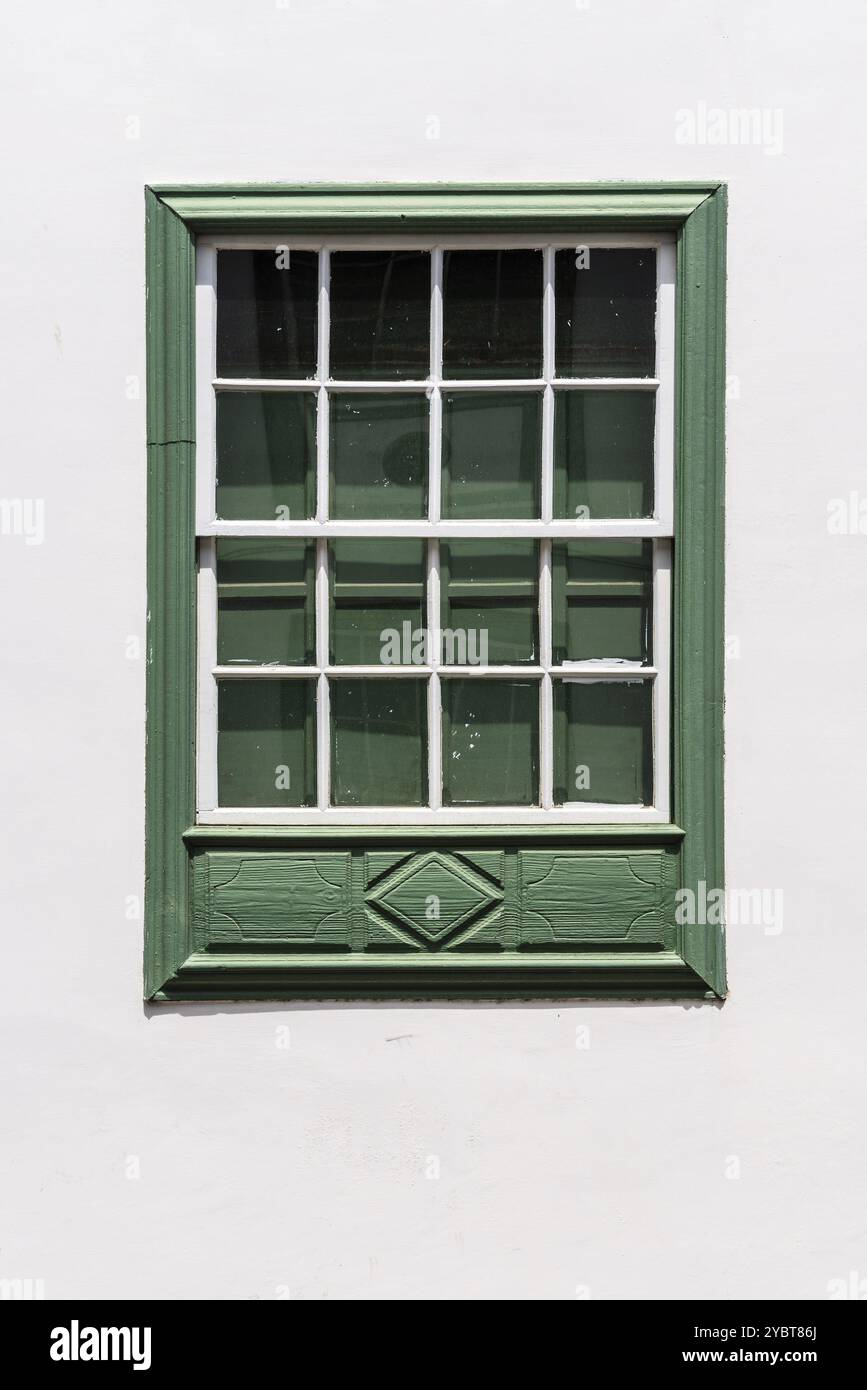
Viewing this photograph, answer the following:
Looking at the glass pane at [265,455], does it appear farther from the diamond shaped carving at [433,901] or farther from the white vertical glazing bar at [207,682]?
the diamond shaped carving at [433,901]

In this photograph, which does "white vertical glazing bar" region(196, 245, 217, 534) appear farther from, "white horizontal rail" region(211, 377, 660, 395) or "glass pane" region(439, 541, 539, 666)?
"glass pane" region(439, 541, 539, 666)

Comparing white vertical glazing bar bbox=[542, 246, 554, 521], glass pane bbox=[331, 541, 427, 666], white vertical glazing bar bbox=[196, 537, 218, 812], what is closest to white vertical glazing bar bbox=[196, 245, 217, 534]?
white vertical glazing bar bbox=[196, 537, 218, 812]

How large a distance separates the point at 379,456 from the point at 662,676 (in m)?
1.16

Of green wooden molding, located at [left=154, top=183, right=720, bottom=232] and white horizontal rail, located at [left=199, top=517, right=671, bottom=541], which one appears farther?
white horizontal rail, located at [left=199, top=517, right=671, bottom=541]

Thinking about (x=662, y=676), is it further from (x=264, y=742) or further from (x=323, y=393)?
(x=323, y=393)

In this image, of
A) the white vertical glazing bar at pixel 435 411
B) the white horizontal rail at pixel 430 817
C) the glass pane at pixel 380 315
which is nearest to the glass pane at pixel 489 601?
the white vertical glazing bar at pixel 435 411

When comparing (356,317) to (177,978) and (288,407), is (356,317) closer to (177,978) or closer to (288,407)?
(288,407)

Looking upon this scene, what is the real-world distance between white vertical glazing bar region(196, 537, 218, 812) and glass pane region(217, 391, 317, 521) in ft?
0.58

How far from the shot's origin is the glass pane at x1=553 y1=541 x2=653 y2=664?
3.26 meters

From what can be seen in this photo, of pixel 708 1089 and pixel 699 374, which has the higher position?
pixel 699 374

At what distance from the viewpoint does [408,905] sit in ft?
10.4
